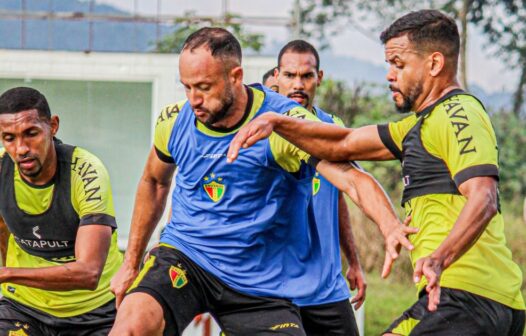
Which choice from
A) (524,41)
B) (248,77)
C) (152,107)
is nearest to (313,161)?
(248,77)

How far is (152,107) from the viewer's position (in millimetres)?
15445

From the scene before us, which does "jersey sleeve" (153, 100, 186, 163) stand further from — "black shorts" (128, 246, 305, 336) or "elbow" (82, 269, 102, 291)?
"elbow" (82, 269, 102, 291)

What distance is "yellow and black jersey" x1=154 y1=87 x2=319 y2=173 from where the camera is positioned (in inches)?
237

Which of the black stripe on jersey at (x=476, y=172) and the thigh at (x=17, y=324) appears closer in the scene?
the black stripe on jersey at (x=476, y=172)

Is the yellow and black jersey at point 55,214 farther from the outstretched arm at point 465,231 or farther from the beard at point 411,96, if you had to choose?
the outstretched arm at point 465,231

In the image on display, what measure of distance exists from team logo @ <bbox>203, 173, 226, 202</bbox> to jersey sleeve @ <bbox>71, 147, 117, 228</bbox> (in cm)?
101

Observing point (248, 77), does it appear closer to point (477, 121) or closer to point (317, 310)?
point (317, 310)

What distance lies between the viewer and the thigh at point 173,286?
5.88 metres

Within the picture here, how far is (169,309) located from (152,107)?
9744 millimetres

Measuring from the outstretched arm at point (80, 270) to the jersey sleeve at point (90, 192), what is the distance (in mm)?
71

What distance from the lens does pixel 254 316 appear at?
241 inches

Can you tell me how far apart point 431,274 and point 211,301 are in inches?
67.5

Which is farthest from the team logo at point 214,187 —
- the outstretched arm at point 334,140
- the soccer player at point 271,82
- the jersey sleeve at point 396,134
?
the soccer player at point 271,82

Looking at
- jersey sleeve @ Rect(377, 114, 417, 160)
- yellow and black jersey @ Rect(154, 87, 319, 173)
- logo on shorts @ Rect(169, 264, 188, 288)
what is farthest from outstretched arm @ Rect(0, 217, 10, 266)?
jersey sleeve @ Rect(377, 114, 417, 160)
